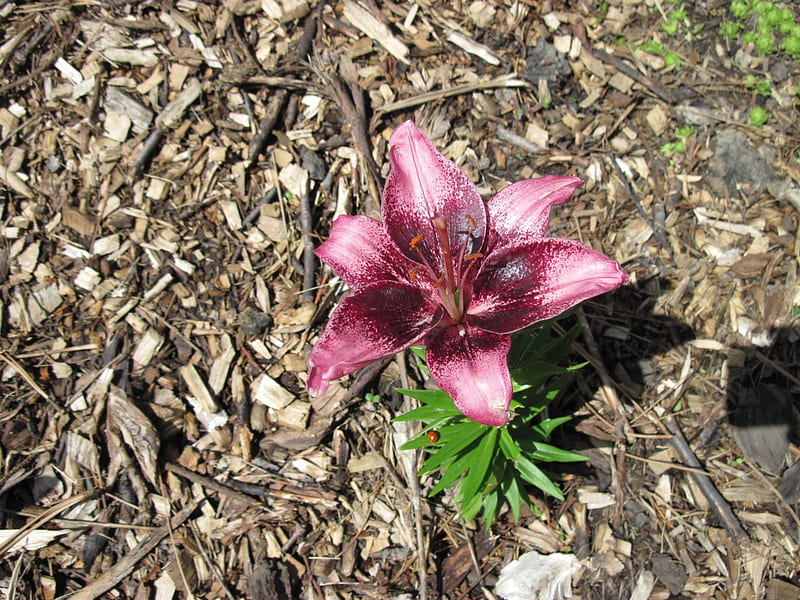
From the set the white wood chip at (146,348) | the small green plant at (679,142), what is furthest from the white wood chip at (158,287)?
the small green plant at (679,142)

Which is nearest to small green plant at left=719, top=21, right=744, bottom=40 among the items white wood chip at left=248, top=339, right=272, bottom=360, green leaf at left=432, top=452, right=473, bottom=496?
green leaf at left=432, top=452, right=473, bottom=496

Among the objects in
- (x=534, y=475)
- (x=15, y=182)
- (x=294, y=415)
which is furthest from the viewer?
(x=15, y=182)

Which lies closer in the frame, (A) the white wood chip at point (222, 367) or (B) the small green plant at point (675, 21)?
(A) the white wood chip at point (222, 367)

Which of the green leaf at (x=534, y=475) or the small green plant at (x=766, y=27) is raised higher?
the small green plant at (x=766, y=27)

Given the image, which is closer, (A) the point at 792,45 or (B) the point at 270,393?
(B) the point at 270,393

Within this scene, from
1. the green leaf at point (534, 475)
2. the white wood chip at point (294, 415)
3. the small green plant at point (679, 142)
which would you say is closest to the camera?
the green leaf at point (534, 475)

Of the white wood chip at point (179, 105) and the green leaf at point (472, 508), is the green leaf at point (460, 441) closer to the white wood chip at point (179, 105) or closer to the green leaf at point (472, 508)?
the green leaf at point (472, 508)

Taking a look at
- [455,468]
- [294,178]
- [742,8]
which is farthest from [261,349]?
[742,8]

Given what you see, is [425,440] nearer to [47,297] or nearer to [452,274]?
[452,274]
